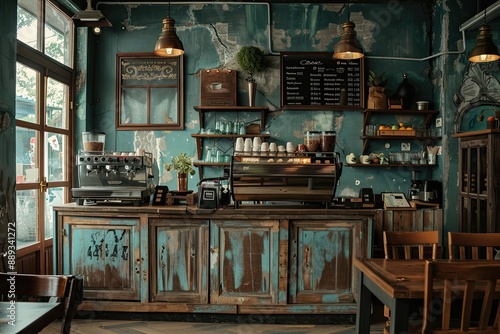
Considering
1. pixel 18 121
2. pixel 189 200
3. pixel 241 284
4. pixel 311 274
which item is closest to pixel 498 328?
pixel 311 274

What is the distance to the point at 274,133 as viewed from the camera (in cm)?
529

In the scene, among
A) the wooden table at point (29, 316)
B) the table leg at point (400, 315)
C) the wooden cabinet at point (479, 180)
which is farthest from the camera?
the wooden cabinet at point (479, 180)

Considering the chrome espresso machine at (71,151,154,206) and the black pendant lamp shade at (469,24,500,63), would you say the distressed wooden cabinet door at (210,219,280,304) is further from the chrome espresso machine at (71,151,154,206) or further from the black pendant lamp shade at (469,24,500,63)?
the black pendant lamp shade at (469,24,500,63)

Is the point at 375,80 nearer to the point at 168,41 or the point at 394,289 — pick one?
the point at 168,41

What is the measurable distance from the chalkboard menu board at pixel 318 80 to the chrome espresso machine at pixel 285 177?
5.20 feet

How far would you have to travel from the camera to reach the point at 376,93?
514 centimetres

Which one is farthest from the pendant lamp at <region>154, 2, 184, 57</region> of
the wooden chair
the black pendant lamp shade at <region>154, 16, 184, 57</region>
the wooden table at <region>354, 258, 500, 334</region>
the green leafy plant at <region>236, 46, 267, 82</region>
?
the wooden chair

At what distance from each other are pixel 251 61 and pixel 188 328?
9.96 feet

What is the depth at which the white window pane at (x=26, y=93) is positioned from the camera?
393 cm

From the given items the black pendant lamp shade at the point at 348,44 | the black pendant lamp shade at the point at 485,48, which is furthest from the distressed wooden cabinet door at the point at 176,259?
the black pendant lamp shade at the point at 485,48

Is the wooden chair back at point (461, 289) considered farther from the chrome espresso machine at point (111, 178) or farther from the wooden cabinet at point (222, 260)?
the chrome espresso machine at point (111, 178)

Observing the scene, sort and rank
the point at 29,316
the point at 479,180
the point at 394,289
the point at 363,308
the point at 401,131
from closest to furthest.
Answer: the point at 29,316, the point at 394,289, the point at 363,308, the point at 479,180, the point at 401,131

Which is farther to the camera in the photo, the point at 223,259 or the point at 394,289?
the point at 223,259

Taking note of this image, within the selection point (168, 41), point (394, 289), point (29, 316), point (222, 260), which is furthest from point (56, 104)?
point (394, 289)
